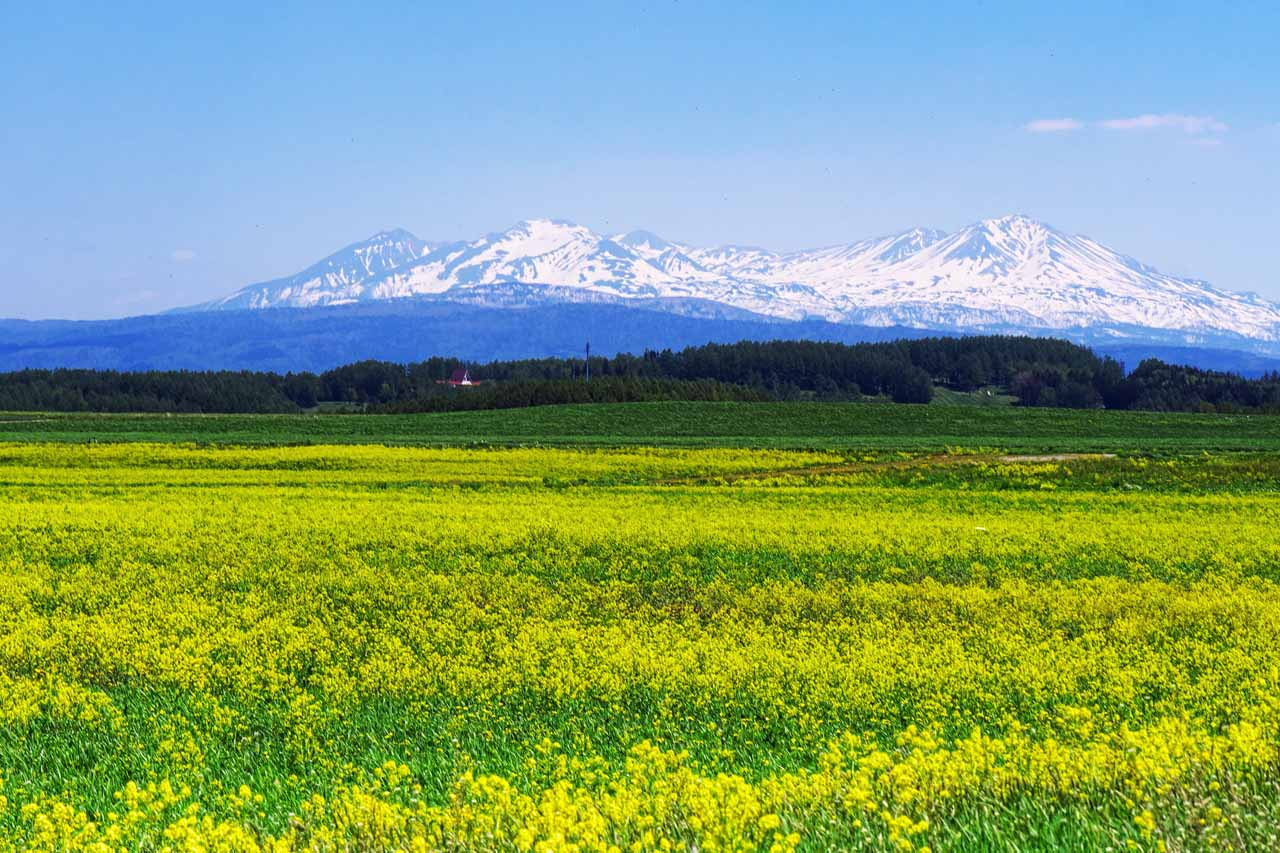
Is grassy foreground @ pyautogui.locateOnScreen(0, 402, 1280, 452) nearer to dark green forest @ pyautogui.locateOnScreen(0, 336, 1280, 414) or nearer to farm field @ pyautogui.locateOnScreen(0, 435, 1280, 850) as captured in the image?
farm field @ pyautogui.locateOnScreen(0, 435, 1280, 850)

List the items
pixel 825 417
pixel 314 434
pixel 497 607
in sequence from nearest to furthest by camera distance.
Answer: pixel 497 607 → pixel 314 434 → pixel 825 417

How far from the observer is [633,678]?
42.0 ft

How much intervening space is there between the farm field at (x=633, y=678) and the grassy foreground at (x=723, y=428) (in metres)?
37.3

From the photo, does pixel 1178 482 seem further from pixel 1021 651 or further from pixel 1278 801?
pixel 1278 801

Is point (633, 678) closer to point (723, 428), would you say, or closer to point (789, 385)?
point (723, 428)

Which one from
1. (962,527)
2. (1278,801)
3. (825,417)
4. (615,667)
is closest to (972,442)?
(825,417)

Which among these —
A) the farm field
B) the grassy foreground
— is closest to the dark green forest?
the grassy foreground

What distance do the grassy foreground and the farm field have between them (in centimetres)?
3731

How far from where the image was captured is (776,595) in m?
17.9

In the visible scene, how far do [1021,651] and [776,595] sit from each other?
15.8ft

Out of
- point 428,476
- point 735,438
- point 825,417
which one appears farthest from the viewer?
point 825,417

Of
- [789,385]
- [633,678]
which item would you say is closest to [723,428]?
[633,678]

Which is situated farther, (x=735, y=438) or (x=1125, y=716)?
(x=735, y=438)

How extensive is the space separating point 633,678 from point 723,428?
6796 centimetres
